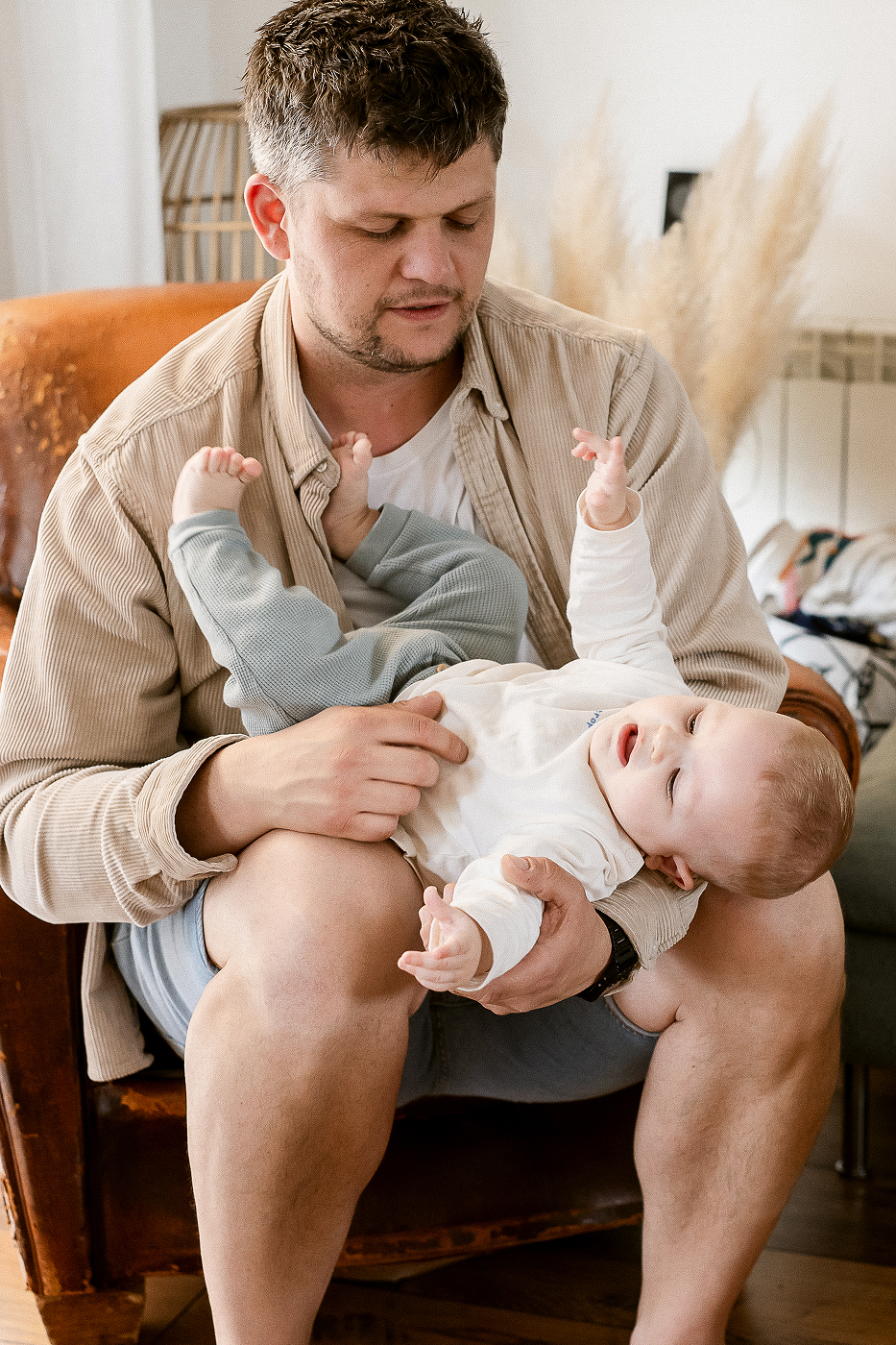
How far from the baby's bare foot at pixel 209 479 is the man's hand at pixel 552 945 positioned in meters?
0.47

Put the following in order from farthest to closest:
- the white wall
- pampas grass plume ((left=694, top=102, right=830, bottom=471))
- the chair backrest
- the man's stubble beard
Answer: the white wall < pampas grass plume ((left=694, top=102, right=830, bottom=471)) < the chair backrest < the man's stubble beard

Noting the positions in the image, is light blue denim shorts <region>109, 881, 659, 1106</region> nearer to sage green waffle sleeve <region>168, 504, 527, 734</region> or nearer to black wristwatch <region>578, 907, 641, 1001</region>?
black wristwatch <region>578, 907, 641, 1001</region>

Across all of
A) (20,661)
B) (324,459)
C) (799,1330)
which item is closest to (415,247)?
(324,459)

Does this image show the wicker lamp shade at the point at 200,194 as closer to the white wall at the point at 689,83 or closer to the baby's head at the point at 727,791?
the white wall at the point at 689,83

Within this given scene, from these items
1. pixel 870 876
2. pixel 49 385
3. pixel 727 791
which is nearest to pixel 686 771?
pixel 727 791

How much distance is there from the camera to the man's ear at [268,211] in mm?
1253

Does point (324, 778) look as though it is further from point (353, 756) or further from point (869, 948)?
point (869, 948)

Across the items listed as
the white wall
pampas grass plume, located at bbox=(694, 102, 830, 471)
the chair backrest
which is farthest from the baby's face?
the white wall

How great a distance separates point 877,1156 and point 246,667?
1.15 meters

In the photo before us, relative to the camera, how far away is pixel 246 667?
1108 millimetres

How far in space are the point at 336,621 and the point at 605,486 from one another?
275 mm

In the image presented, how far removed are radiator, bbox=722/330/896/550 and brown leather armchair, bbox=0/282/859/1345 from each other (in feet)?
5.22

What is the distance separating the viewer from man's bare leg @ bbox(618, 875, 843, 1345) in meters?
1.07

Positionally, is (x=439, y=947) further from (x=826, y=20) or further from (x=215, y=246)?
(x=826, y=20)
